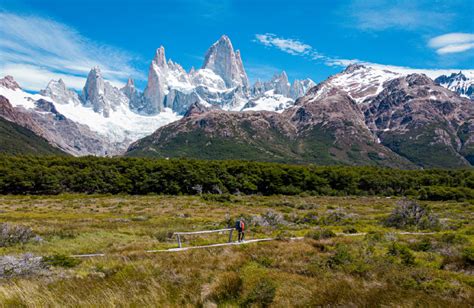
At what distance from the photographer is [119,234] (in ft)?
92.6

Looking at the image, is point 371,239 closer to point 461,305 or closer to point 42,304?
point 461,305

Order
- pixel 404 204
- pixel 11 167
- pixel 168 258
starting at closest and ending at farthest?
pixel 168 258
pixel 404 204
pixel 11 167

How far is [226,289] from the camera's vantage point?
1056cm

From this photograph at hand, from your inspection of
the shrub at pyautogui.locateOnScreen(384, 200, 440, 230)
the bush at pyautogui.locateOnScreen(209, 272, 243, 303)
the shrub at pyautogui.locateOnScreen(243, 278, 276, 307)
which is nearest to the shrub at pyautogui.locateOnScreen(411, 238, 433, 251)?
the shrub at pyautogui.locateOnScreen(384, 200, 440, 230)

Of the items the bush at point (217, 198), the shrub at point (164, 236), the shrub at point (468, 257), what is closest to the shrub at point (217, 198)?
the bush at point (217, 198)

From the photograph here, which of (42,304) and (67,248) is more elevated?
(42,304)

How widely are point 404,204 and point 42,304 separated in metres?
32.6

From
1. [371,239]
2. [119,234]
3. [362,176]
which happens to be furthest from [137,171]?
[371,239]

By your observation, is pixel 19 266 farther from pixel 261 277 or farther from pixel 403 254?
pixel 403 254

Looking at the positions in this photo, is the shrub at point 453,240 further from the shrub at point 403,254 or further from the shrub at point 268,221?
the shrub at point 268,221

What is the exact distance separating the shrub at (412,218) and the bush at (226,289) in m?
24.6

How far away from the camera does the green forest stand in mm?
88688

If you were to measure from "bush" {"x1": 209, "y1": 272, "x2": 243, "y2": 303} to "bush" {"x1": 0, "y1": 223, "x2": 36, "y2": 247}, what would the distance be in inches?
713

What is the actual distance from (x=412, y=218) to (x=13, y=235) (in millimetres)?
31838
